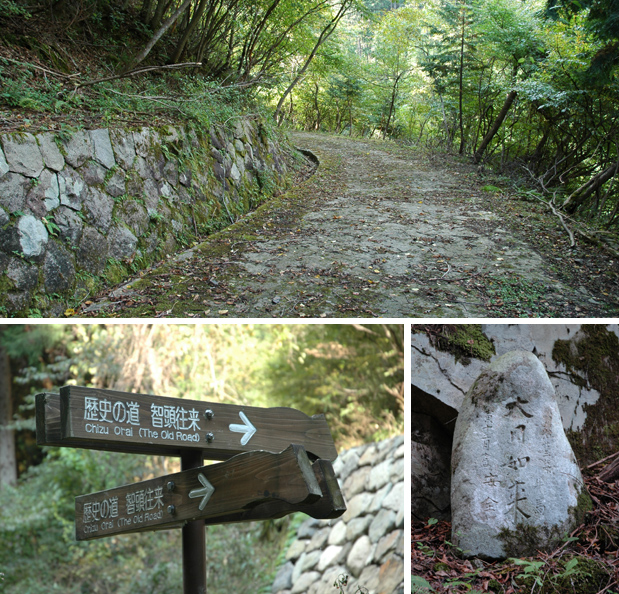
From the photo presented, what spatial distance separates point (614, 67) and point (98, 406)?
8658 millimetres

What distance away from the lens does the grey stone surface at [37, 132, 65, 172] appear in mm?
5187

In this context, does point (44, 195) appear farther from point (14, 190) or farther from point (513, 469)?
point (513, 469)

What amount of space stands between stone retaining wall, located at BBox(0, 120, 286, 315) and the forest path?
368 mm

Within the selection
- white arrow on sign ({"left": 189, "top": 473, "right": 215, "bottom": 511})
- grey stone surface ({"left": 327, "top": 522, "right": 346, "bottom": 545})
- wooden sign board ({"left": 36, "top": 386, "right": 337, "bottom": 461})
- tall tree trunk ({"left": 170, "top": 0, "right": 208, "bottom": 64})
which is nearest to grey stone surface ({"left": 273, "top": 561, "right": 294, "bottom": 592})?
grey stone surface ({"left": 327, "top": 522, "right": 346, "bottom": 545})

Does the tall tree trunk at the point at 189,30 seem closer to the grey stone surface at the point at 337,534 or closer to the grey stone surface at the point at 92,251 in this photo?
the grey stone surface at the point at 92,251

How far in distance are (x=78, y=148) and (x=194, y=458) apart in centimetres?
421

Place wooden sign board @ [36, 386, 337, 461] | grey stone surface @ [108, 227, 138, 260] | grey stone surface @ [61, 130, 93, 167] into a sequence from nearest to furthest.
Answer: wooden sign board @ [36, 386, 337, 461]
grey stone surface @ [61, 130, 93, 167]
grey stone surface @ [108, 227, 138, 260]

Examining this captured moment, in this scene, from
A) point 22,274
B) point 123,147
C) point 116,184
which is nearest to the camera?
point 22,274

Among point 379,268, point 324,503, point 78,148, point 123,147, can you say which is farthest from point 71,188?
point 324,503

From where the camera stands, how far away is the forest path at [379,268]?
17.9 ft

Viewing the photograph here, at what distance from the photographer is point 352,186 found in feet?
37.9

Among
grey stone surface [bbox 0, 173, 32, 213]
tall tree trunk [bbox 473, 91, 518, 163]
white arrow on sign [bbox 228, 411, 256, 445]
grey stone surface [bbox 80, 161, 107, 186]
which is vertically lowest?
white arrow on sign [bbox 228, 411, 256, 445]

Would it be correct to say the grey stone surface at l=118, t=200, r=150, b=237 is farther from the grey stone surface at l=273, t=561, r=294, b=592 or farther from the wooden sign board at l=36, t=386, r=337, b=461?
the grey stone surface at l=273, t=561, r=294, b=592

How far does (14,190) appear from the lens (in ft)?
15.9
